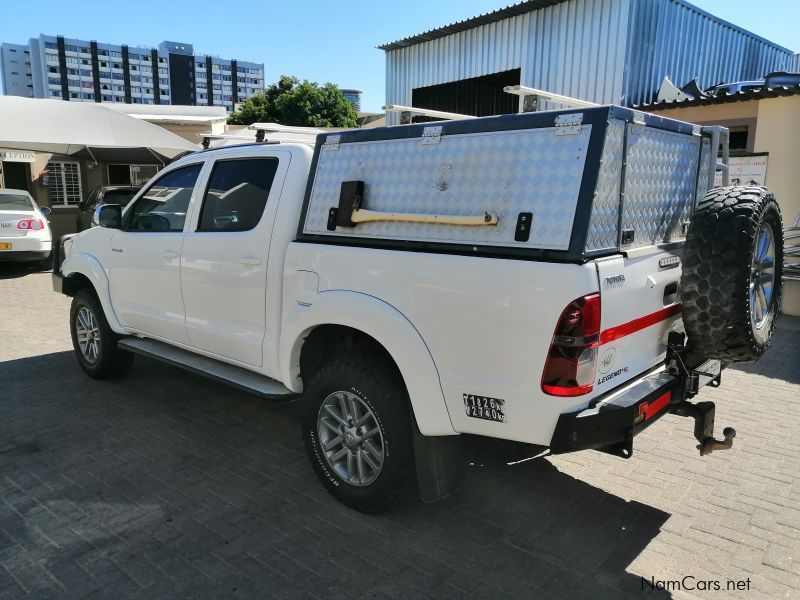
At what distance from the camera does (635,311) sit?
2783mm

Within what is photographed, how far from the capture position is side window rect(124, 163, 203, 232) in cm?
452

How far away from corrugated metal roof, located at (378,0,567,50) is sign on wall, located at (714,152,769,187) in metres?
4.90

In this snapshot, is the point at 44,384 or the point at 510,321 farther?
the point at 44,384

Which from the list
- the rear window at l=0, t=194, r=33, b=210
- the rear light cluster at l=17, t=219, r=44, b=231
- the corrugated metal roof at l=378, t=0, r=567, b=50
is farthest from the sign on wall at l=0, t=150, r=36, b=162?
the corrugated metal roof at l=378, t=0, r=567, b=50

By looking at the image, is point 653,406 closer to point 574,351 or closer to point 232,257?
point 574,351

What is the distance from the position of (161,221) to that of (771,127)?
27.3ft

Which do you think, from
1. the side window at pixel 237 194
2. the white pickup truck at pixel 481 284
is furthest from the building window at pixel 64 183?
the white pickup truck at pixel 481 284

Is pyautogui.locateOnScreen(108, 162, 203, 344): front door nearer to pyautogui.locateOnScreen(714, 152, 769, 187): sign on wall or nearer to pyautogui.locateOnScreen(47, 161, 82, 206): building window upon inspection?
pyautogui.locateOnScreen(714, 152, 769, 187): sign on wall

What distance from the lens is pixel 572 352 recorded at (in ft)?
8.15

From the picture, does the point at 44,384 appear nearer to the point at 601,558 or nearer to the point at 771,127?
the point at 601,558

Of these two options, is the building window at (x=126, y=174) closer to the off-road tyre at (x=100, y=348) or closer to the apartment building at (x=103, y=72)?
the off-road tyre at (x=100, y=348)

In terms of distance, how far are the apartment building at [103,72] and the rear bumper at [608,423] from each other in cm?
15726

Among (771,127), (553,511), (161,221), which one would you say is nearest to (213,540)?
(553,511)

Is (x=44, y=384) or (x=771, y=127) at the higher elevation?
(x=771, y=127)
